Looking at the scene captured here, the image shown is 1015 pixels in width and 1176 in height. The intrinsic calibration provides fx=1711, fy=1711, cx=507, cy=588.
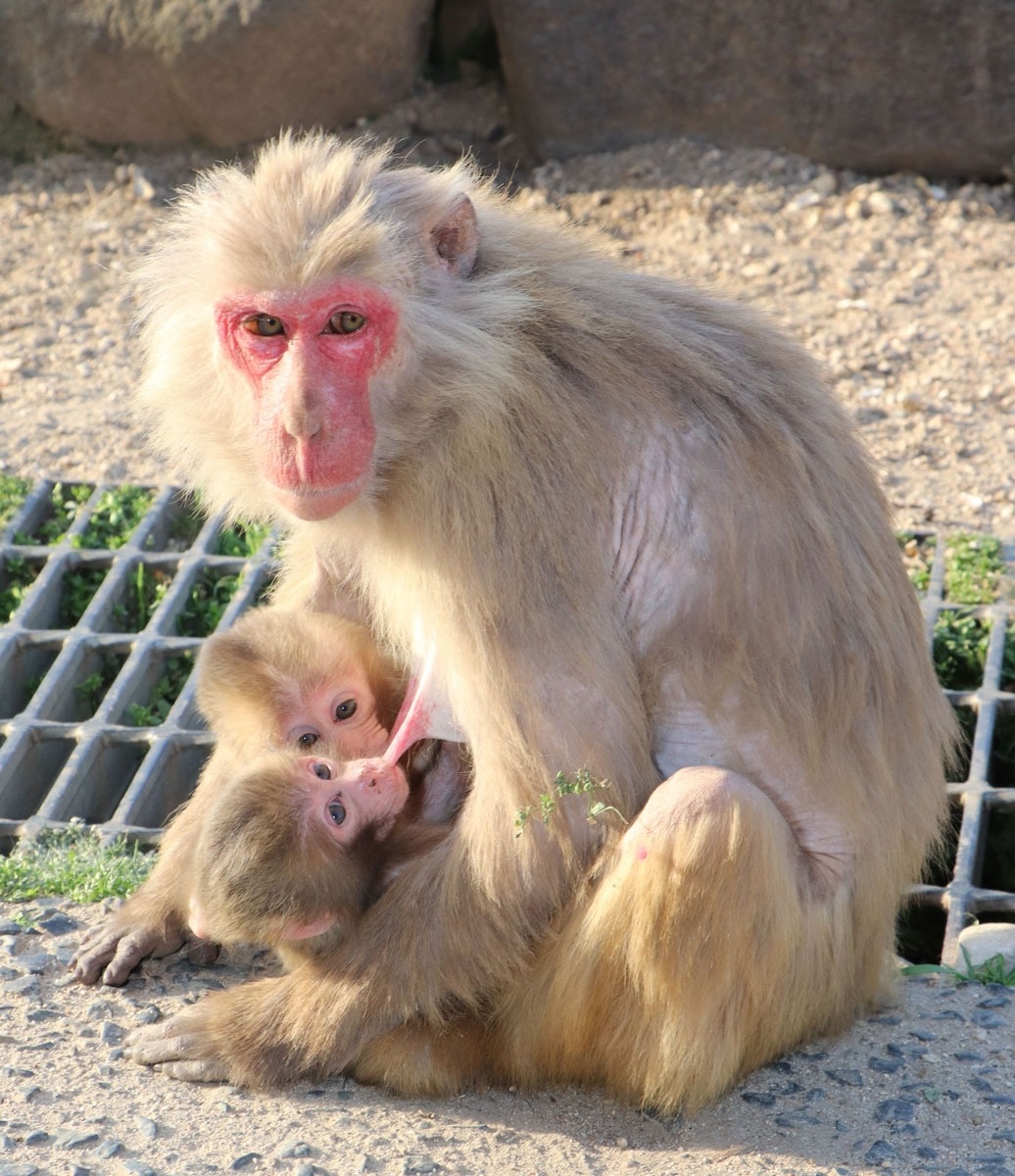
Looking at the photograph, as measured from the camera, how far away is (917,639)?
3.96 meters

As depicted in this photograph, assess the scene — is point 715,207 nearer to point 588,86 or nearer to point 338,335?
point 588,86

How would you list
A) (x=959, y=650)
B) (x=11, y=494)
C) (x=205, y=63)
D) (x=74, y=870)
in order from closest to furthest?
(x=74, y=870)
(x=959, y=650)
(x=11, y=494)
(x=205, y=63)

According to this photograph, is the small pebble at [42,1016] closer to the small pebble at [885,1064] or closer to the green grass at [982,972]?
the small pebble at [885,1064]

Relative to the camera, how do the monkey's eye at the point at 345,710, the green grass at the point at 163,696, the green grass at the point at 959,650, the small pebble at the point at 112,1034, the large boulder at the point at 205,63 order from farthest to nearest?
1. the large boulder at the point at 205,63
2. the green grass at the point at 959,650
3. the green grass at the point at 163,696
4. the monkey's eye at the point at 345,710
5. the small pebble at the point at 112,1034

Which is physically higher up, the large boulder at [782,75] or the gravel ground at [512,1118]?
the large boulder at [782,75]

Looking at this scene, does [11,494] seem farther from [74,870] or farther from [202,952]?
[202,952]

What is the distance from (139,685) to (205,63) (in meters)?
3.70

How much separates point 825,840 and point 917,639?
0.53 metres

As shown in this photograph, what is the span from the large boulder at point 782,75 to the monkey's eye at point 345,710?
4406mm

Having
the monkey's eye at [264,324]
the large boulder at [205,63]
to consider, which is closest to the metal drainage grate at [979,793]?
the monkey's eye at [264,324]

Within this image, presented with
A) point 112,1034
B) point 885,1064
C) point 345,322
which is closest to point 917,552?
point 885,1064

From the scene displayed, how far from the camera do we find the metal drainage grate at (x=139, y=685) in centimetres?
499

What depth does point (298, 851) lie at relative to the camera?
3.85 metres

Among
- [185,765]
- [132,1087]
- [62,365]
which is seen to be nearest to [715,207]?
[62,365]
